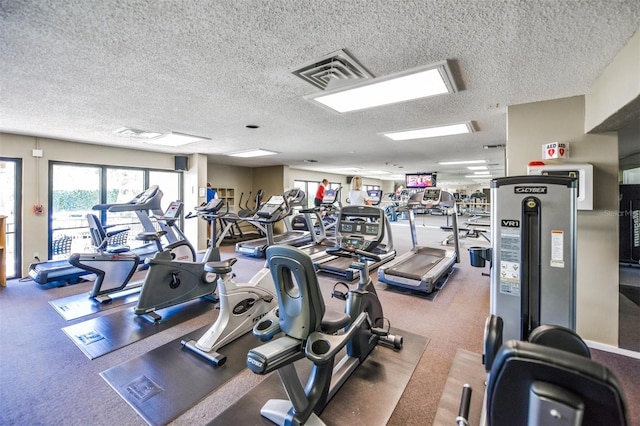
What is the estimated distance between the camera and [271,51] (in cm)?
193

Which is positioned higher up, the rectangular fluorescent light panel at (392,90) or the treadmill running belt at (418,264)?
→ the rectangular fluorescent light panel at (392,90)

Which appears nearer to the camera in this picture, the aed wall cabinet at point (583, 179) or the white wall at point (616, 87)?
the white wall at point (616, 87)

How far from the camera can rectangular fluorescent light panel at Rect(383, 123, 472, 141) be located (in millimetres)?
4031

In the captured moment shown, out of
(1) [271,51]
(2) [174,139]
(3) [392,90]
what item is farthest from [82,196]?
(3) [392,90]

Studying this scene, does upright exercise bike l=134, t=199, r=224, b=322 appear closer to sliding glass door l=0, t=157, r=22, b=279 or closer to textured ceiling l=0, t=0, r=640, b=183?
textured ceiling l=0, t=0, r=640, b=183

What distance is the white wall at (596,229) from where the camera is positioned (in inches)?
96.8

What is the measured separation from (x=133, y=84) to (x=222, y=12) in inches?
59.8

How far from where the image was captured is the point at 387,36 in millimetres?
1729

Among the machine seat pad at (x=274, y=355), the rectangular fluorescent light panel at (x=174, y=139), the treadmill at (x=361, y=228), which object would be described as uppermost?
the rectangular fluorescent light panel at (x=174, y=139)

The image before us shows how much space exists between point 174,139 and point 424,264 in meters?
4.69

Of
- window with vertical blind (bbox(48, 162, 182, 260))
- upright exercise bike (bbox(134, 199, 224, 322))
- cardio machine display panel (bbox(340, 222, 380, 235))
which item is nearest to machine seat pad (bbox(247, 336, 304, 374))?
cardio machine display panel (bbox(340, 222, 380, 235))

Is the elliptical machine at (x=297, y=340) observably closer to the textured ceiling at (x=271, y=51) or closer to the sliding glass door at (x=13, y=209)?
the textured ceiling at (x=271, y=51)

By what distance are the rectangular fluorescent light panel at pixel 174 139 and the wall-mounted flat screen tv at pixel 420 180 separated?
7.61 metres

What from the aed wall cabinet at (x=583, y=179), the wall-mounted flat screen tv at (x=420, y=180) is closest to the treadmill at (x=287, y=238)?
the aed wall cabinet at (x=583, y=179)
